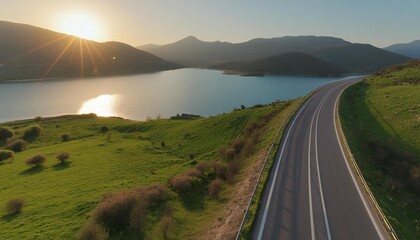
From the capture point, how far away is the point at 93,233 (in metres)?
23.8

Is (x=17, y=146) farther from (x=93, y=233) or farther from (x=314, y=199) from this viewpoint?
(x=314, y=199)

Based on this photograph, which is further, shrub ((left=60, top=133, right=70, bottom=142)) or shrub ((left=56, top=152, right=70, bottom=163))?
shrub ((left=60, top=133, right=70, bottom=142))

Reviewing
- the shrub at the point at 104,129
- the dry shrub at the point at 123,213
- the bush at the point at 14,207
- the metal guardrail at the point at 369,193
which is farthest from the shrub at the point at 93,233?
the shrub at the point at 104,129

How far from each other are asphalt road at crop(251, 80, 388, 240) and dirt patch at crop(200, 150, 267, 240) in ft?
5.00

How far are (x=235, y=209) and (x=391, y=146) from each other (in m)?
29.1

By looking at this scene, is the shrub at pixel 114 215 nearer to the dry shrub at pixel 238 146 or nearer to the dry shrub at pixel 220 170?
the dry shrub at pixel 220 170

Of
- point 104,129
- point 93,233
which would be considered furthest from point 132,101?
point 93,233

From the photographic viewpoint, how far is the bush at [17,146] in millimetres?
71688

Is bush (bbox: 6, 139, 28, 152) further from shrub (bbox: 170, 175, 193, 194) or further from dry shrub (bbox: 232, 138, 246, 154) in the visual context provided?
shrub (bbox: 170, 175, 193, 194)

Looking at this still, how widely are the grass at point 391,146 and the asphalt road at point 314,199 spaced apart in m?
2.01

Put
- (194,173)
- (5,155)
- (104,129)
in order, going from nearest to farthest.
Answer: (194,173) < (5,155) < (104,129)

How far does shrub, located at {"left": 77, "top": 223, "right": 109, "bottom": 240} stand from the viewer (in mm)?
23536

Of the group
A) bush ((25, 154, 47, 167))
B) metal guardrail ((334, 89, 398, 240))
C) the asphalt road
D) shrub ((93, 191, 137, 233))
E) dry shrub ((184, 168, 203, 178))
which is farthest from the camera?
bush ((25, 154, 47, 167))

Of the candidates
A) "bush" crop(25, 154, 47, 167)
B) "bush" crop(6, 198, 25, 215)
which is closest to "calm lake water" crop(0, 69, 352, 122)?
"bush" crop(25, 154, 47, 167)
